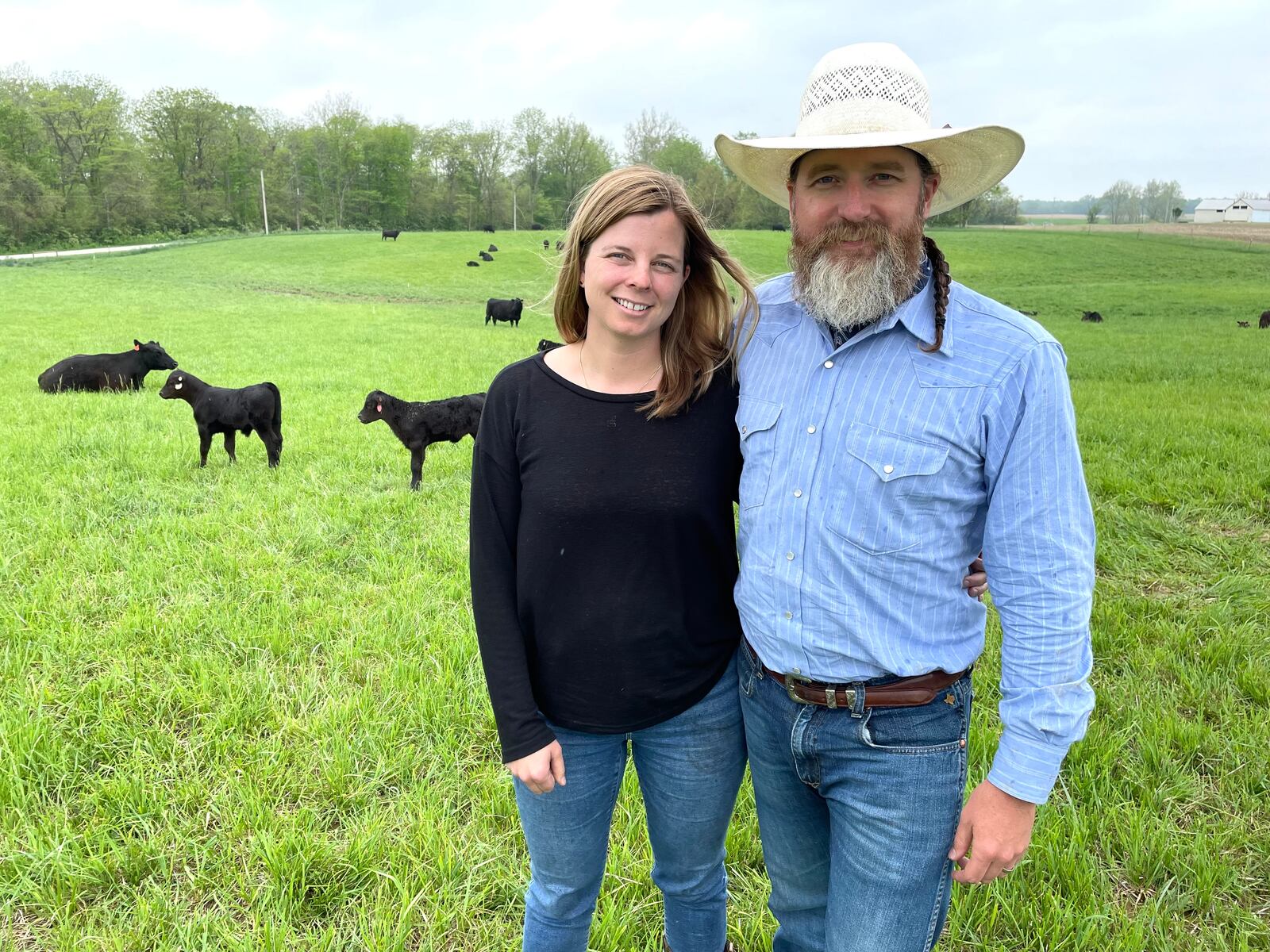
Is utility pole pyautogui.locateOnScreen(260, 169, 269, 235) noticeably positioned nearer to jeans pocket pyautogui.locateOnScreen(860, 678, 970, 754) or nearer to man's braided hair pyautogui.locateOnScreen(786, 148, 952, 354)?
man's braided hair pyautogui.locateOnScreen(786, 148, 952, 354)

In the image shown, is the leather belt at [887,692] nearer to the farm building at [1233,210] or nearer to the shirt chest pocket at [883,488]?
the shirt chest pocket at [883,488]

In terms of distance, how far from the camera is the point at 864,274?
1977mm

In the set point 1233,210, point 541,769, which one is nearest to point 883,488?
point 541,769

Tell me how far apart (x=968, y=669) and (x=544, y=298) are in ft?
5.25

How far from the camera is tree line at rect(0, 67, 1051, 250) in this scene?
6097 cm

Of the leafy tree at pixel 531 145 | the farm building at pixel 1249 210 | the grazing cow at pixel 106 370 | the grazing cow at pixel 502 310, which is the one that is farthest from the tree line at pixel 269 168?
the farm building at pixel 1249 210

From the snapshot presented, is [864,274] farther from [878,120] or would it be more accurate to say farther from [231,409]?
[231,409]

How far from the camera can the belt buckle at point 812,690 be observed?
191 centimetres

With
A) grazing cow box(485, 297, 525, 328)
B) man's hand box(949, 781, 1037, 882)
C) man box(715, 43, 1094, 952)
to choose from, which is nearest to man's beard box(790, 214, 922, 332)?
man box(715, 43, 1094, 952)

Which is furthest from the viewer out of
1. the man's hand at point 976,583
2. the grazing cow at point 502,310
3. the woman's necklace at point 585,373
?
the grazing cow at point 502,310

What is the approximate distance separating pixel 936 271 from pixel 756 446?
66 centimetres

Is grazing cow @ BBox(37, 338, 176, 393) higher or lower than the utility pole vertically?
lower

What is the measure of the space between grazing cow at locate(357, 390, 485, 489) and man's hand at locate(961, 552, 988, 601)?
6.10 meters

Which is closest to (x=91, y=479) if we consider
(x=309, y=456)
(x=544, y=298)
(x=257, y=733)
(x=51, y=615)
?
(x=309, y=456)
